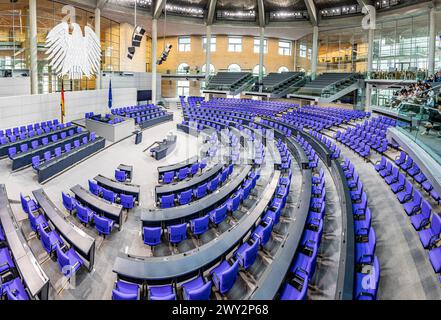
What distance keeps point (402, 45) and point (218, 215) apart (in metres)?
26.4

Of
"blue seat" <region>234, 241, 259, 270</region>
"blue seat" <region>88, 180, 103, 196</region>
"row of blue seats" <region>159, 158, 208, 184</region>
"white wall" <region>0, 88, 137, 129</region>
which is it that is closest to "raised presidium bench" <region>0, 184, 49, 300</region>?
"blue seat" <region>88, 180, 103, 196</region>

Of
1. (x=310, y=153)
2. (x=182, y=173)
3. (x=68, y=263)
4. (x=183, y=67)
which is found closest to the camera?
(x=68, y=263)

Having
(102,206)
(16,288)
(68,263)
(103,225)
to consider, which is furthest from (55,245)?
(102,206)

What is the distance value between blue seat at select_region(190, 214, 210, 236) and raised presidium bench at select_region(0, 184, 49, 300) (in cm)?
322

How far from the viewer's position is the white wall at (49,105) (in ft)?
54.9

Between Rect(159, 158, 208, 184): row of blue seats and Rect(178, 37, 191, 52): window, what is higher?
Rect(178, 37, 191, 52): window

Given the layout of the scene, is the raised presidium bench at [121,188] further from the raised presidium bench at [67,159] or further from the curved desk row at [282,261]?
the curved desk row at [282,261]

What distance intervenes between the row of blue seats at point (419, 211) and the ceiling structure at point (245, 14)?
2253 centimetres

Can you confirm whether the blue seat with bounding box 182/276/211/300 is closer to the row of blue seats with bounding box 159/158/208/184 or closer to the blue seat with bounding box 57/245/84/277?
the blue seat with bounding box 57/245/84/277

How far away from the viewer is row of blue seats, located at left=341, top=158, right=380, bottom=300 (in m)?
4.80

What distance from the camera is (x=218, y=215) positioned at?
26.2 feet

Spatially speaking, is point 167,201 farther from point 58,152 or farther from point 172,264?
point 58,152

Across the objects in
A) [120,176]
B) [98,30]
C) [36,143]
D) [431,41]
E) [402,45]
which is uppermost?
[98,30]

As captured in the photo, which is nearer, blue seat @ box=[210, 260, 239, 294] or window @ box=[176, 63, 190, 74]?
blue seat @ box=[210, 260, 239, 294]
